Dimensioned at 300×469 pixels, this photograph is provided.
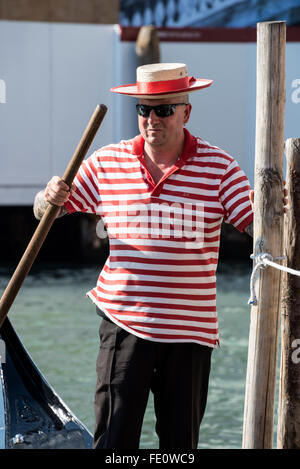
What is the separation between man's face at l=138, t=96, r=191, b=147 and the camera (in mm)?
2236

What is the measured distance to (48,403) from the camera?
304cm

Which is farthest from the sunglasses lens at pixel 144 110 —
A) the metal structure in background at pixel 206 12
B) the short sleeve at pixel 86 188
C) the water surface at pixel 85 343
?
the metal structure in background at pixel 206 12

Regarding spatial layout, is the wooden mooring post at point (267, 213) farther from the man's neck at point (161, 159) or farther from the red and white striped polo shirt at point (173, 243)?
the man's neck at point (161, 159)

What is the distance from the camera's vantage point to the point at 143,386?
7.36ft

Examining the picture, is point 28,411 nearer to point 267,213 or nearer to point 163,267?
point 163,267

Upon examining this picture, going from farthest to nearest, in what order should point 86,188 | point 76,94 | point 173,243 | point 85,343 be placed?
1. point 76,94
2. point 85,343
3. point 86,188
4. point 173,243

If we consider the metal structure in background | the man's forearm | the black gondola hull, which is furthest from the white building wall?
the man's forearm

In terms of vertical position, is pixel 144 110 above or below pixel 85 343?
above

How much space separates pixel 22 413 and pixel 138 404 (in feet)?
2.72

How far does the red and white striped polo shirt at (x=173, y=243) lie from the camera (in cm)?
222

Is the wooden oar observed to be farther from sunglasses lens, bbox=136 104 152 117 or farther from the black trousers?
the black trousers

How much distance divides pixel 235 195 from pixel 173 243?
0.57 feet

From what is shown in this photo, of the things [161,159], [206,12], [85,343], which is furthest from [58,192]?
[206,12]

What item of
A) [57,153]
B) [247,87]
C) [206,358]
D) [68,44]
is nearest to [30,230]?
[57,153]
